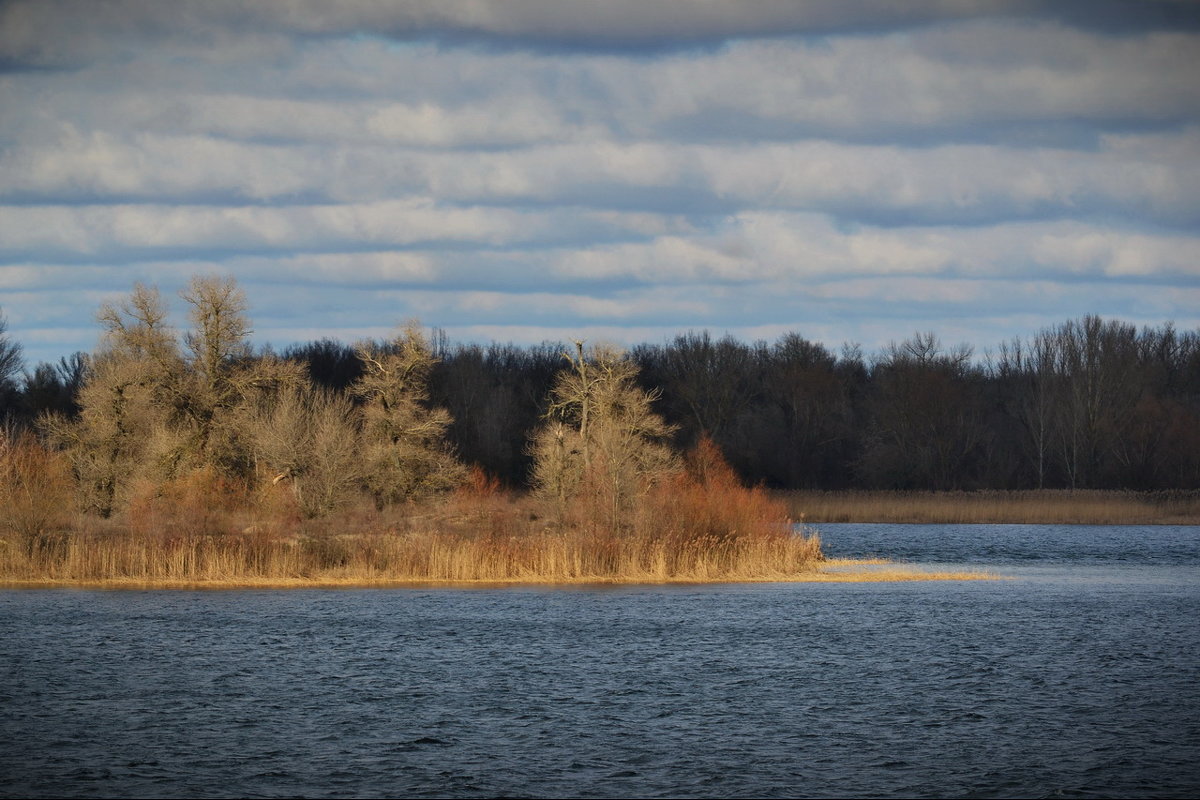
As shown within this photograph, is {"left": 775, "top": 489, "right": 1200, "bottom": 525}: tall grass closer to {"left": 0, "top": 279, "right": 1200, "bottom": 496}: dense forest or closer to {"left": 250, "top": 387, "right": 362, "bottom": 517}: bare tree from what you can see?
{"left": 0, "top": 279, "right": 1200, "bottom": 496}: dense forest

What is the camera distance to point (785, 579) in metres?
42.6

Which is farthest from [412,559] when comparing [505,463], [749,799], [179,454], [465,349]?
[465,349]

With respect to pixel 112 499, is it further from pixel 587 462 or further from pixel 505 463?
pixel 505 463

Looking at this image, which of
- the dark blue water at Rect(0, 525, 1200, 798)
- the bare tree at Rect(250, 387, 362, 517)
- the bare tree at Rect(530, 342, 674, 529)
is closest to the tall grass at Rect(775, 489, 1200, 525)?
the bare tree at Rect(530, 342, 674, 529)

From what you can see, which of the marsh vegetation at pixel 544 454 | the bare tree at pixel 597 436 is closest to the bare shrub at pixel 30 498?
the marsh vegetation at pixel 544 454

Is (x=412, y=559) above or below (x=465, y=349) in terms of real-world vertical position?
below

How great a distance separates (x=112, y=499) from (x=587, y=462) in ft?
69.0

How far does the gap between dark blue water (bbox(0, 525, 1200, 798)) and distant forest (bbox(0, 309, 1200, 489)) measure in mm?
51584

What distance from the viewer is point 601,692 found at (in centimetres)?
2323

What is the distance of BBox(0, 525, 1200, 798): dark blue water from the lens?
1717 centimetres

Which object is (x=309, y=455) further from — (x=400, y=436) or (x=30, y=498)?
(x=30, y=498)

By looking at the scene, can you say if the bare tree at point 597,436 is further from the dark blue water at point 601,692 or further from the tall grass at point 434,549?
the dark blue water at point 601,692

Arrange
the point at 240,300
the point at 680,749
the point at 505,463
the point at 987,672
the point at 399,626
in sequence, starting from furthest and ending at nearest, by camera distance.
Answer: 1. the point at 505,463
2. the point at 240,300
3. the point at 399,626
4. the point at 987,672
5. the point at 680,749

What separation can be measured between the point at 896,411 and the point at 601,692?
7633 cm
